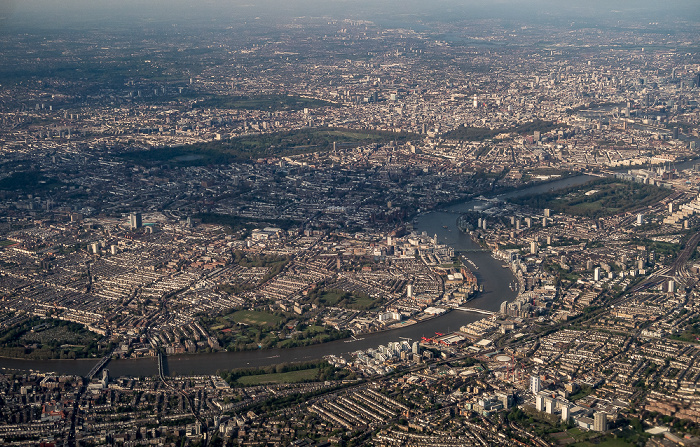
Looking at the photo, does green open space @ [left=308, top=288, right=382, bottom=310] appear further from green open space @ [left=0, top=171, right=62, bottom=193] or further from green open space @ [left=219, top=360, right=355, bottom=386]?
green open space @ [left=0, top=171, right=62, bottom=193]

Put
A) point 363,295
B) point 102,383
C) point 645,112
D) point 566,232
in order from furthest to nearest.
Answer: point 645,112 < point 566,232 < point 363,295 < point 102,383

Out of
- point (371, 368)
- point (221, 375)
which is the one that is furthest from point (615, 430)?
point (221, 375)

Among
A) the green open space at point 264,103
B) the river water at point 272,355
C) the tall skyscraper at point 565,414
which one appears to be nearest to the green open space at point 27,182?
the river water at point 272,355

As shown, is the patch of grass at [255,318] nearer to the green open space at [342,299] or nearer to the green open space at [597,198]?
the green open space at [342,299]

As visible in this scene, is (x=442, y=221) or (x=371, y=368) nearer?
(x=371, y=368)

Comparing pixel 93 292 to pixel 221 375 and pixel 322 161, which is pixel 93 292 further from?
pixel 322 161

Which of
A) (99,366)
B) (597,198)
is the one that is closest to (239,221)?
(99,366)

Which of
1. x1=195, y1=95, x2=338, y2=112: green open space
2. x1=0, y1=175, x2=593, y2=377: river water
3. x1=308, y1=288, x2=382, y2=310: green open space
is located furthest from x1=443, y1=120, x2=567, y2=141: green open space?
x1=308, y1=288, x2=382, y2=310: green open space
